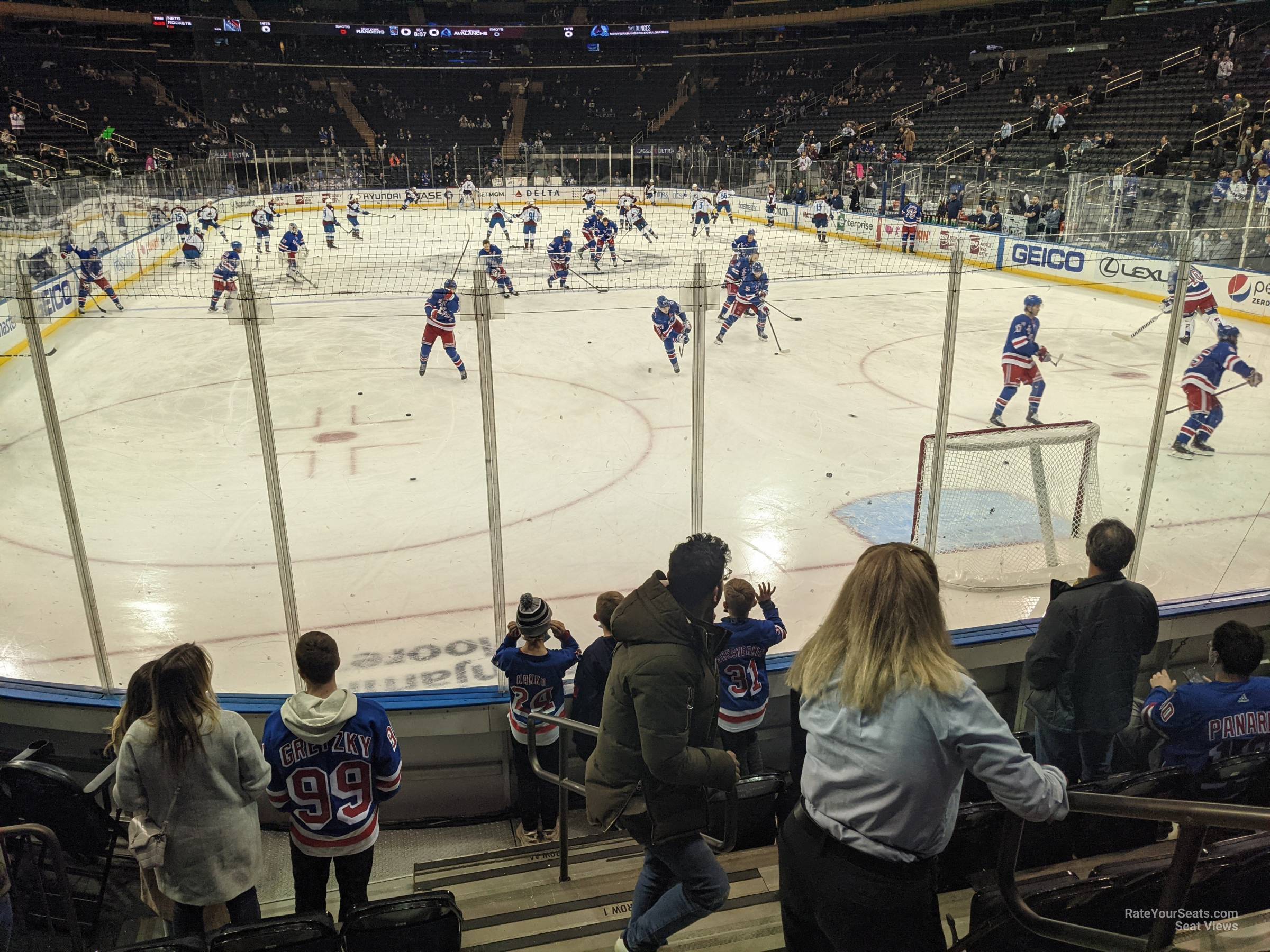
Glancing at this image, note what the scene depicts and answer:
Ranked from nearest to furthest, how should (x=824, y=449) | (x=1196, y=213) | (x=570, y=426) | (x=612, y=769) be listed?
(x=612, y=769) → (x=824, y=449) → (x=570, y=426) → (x=1196, y=213)

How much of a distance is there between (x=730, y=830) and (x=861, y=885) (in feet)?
2.05

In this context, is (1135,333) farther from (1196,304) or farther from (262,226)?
(262,226)

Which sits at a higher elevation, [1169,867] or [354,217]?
[354,217]

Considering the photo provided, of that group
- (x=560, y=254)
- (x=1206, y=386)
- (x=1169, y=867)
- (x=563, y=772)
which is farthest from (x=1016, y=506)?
(x=560, y=254)

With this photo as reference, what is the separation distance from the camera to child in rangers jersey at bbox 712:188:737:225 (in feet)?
70.7

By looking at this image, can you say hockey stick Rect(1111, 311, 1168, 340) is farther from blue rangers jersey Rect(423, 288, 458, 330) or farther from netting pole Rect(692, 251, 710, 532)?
netting pole Rect(692, 251, 710, 532)

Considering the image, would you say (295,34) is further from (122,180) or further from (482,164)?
(122,180)

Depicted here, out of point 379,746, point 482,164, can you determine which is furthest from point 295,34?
point 379,746

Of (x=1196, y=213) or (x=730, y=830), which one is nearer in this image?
(x=730, y=830)

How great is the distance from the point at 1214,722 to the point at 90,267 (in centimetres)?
1236

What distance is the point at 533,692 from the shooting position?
328 centimetres

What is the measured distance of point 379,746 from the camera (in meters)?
2.45

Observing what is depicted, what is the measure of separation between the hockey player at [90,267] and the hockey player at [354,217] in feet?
23.9

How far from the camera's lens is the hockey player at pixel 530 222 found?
1786 cm
